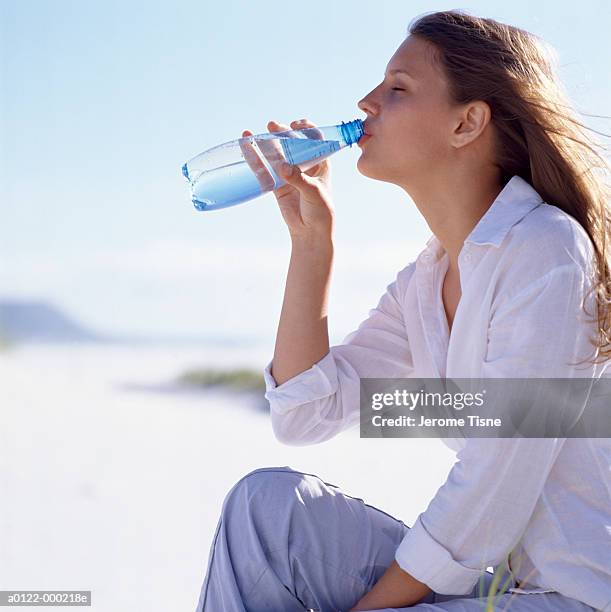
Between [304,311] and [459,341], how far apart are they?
1.26ft

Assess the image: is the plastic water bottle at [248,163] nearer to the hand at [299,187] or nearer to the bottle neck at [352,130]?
the hand at [299,187]

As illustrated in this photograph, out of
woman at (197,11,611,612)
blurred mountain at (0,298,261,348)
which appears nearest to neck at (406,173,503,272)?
woman at (197,11,611,612)

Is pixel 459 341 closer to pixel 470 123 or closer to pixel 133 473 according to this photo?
pixel 470 123

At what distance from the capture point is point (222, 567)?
164cm

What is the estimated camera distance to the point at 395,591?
158 cm

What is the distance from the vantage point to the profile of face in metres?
1.85

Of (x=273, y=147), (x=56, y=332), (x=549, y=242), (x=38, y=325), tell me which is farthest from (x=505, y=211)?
(x=38, y=325)

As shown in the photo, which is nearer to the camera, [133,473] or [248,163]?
[248,163]

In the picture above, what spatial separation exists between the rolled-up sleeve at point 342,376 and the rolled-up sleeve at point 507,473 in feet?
1.57

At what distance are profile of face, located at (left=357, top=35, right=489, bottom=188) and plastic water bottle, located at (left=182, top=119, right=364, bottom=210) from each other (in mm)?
222

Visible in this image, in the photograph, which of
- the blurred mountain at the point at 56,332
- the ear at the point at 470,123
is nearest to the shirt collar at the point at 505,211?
the ear at the point at 470,123

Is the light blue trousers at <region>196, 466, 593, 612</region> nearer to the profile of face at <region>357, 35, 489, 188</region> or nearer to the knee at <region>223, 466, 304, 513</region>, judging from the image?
the knee at <region>223, 466, 304, 513</region>

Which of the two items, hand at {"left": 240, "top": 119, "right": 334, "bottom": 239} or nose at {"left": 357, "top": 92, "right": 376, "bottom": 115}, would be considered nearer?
nose at {"left": 357, "top": 92, "right": 376, "bottom": 115}

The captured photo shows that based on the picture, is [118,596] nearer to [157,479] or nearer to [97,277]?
[157,479]
